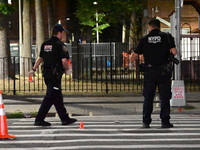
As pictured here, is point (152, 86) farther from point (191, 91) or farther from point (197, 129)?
point (191, 91)

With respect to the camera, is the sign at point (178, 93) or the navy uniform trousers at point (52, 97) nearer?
the navy uniform trousers at point (52, 97)

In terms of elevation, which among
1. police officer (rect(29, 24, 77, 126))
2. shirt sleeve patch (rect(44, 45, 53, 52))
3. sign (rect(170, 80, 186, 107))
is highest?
shirt sleeve patch (rect(44, 45, 53, 52))

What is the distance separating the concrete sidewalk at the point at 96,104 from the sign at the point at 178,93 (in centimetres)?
19

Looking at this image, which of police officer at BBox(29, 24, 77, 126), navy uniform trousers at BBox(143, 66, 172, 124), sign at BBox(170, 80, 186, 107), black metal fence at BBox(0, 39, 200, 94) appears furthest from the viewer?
black metal fence at BBox(0, 39, 200, 94)

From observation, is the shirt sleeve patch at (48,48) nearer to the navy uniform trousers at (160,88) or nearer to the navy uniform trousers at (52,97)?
the navy uniform trousers at (52,97)

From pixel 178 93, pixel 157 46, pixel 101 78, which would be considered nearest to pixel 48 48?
pixel 157 46

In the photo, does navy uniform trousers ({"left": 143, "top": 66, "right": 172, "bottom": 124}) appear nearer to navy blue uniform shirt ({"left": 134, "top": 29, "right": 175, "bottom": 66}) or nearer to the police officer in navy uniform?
the police officer in navy uniform

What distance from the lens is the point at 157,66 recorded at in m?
11.1

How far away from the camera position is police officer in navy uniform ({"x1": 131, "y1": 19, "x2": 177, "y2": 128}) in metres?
11.1

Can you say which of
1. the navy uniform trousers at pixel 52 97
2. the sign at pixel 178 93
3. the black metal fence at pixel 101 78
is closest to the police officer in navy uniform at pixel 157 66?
the navy uniform trousers at pixel 52 97

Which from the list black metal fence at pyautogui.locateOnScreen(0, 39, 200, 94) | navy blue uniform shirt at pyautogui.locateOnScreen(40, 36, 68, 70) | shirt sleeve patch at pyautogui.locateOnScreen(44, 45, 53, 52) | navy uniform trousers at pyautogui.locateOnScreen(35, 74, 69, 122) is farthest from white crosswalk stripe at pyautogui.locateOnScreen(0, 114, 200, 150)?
black metal fence at pyautogui.locateOnScreen(0, 39, 200, 94)

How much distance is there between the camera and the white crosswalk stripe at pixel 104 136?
30.6 ft

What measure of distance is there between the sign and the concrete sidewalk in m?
0.19

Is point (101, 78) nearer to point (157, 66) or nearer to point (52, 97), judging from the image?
point (52, 97)
